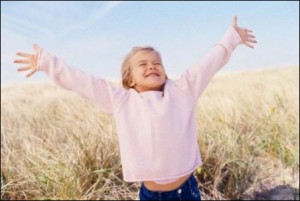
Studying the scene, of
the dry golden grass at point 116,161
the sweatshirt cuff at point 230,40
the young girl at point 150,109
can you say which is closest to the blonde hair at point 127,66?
the young girl at point 150,109

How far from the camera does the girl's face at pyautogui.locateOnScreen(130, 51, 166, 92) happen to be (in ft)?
7.30

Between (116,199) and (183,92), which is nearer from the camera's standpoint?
(183,92)

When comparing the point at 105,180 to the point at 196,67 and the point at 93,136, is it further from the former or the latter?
the point at 196,67

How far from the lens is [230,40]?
2447mm

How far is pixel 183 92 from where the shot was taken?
2273 mm

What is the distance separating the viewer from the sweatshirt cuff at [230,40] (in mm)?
2420

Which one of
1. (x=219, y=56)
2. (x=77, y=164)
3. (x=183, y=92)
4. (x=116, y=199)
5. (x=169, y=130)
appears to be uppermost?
(x=219, y=56)

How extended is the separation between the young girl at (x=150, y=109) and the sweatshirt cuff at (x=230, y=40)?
116 millimetres

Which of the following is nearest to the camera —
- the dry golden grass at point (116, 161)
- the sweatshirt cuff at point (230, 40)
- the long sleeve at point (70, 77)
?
the long sleeve at point (70, 77)

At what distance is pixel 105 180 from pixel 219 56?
151 cm

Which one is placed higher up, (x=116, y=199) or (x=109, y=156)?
(x=109, y=156)

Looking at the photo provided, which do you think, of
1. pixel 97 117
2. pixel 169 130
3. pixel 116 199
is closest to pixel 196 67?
pixel 169 130

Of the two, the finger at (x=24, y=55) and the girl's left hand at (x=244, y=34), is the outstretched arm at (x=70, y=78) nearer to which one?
the finger at (x=24, y=55)

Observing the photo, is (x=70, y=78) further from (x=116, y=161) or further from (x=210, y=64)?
(x=116, y=161)
